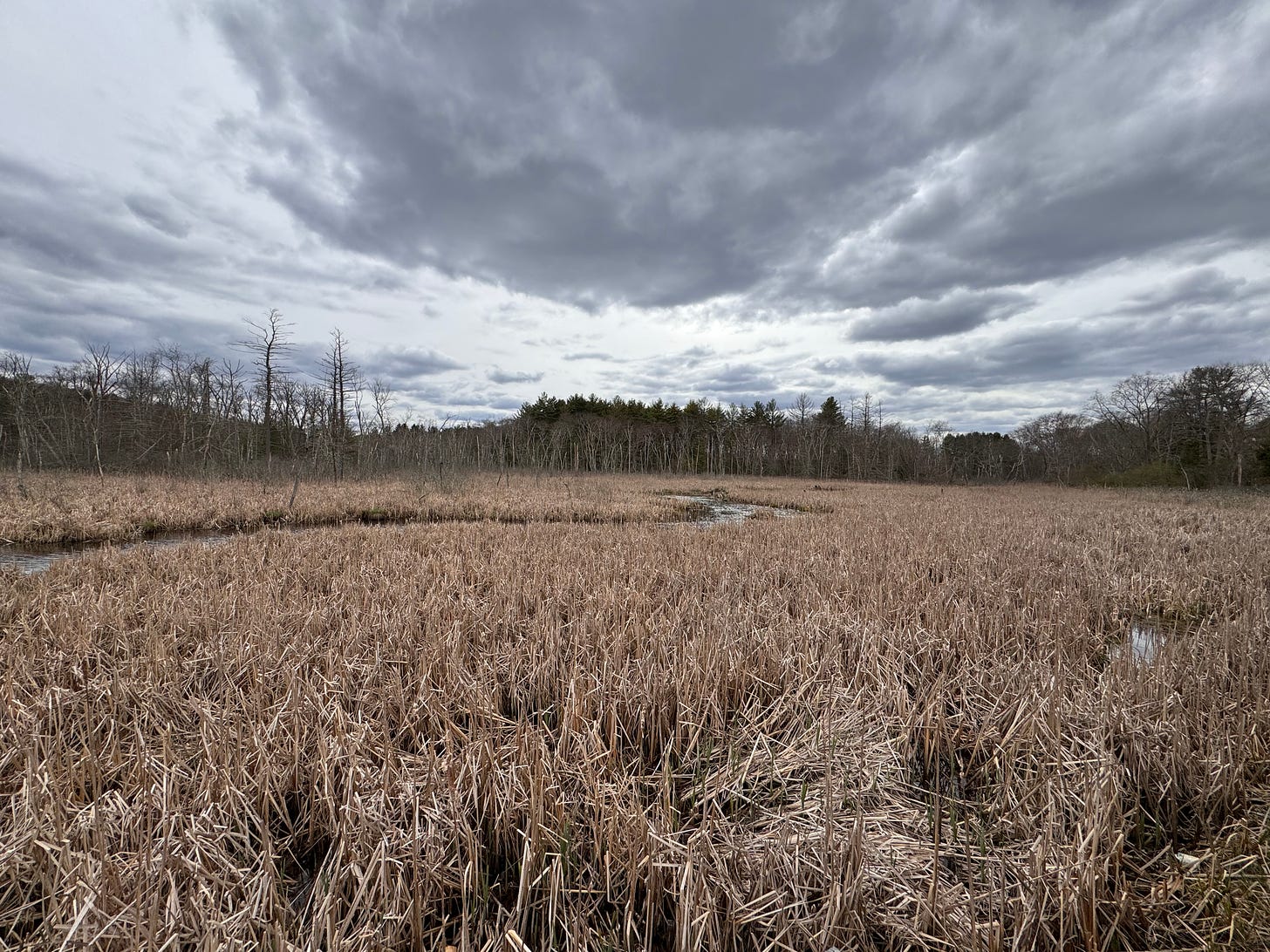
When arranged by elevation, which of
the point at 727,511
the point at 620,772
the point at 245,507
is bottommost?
the point at 727,511

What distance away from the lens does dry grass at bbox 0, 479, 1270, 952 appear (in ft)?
5.59

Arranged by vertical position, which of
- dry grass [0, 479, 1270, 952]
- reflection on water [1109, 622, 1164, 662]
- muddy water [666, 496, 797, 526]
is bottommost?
muddy water [666, 496, 797, 526]

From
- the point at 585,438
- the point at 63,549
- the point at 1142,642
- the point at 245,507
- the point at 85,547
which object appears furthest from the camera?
the point at 585,438

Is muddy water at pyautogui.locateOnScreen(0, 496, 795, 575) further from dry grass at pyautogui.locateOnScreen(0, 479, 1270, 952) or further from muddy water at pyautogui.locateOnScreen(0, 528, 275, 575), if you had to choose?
dry grass at pyautogui.locateOnScreen(0, 479, 1270, 952)

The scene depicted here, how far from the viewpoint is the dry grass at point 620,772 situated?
5.59 feet

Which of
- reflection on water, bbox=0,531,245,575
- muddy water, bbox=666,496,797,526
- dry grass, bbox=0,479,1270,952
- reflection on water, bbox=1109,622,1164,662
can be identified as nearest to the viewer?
dry grass, bbox=0,479,1270,952

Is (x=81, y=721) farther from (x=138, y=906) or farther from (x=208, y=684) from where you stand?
(x=138, y=906)

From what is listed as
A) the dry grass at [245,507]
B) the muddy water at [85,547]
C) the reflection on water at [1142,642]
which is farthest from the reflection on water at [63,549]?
the reflection on water at [1142,642]

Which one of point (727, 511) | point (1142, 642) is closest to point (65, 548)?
point (1142, 642)

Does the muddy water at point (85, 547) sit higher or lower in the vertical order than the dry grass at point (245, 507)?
lower

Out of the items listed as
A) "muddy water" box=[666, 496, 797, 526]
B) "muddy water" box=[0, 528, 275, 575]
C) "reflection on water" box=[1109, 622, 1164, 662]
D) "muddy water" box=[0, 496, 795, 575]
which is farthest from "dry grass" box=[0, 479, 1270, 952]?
"muddy water" box=[666, 496, 797, 526]

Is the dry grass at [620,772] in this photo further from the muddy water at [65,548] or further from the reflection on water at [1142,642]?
the muddy water at [65,548]

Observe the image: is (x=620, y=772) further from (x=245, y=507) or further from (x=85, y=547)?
(x=245, y=507)

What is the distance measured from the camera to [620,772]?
250cm
